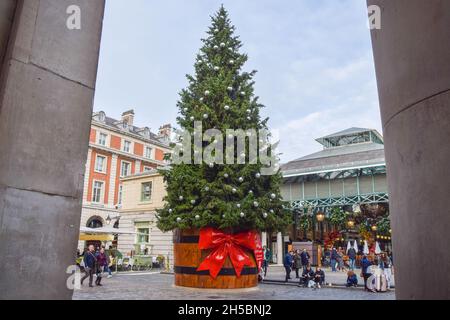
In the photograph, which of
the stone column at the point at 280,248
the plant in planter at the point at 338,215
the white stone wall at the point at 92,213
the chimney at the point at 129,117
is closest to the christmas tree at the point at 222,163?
the plant in planter at the point at 338,215

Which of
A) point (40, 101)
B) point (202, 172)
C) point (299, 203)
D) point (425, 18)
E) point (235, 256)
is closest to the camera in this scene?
point (425, 18)

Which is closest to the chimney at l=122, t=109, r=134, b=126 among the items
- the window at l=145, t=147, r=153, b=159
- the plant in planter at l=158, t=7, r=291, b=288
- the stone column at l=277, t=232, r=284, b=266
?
the window at l=145, t=147, r=153, b=159

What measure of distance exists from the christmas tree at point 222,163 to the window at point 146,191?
17.4m

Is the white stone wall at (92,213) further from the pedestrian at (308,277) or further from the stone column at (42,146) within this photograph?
the stone column at (42,146)

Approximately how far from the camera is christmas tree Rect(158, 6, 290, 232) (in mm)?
12953

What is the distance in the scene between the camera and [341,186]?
25.1 m

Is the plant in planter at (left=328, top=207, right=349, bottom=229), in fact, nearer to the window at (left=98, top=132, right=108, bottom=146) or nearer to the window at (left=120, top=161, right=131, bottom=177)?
the window at (left=120, top=161, right=131, bottom=177)

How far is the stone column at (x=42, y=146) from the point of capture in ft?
11.8

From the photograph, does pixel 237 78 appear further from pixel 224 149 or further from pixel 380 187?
pixel 380 187

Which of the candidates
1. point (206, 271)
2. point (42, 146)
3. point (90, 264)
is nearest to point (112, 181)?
point (90, 264)

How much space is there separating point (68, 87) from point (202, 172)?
955 centimetres
